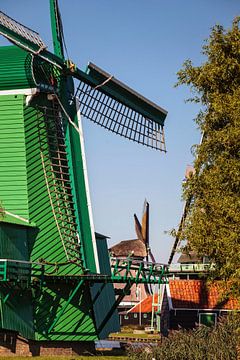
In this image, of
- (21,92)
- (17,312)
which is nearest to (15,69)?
(21,92)

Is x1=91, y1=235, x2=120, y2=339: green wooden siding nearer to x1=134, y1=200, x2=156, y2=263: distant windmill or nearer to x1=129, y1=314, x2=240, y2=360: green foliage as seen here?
x1=129, y1=314, x2=240, y2=360: green foliage

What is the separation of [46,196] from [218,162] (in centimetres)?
619

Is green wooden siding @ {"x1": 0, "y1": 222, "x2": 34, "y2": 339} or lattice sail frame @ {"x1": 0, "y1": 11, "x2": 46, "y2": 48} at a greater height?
lattice sail frame @ {"x1": 0, "y1": 11, "x2": 46, "y2": 48}

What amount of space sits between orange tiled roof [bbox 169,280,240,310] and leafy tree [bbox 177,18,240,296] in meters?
12.4

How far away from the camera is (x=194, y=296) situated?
126 feet

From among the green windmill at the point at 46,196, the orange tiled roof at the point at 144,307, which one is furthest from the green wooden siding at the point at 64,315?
the orange tiled roof at the point at 144,307

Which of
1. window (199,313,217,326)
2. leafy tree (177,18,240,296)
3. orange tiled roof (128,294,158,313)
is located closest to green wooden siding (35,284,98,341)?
leafy tree (177,18,240,296)

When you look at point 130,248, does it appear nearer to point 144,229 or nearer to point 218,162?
point 144,229

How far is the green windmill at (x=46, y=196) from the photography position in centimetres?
2716

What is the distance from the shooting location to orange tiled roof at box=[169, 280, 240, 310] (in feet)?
124

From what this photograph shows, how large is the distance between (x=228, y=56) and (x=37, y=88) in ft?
21.9

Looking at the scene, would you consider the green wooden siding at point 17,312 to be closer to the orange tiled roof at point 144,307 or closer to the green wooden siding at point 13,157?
the green wooden siding at point 13,157

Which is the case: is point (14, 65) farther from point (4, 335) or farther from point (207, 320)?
point (207, 320)

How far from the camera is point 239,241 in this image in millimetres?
23281
